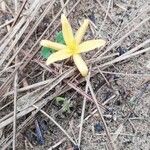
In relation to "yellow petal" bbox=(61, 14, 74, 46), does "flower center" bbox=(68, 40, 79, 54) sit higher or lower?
lower

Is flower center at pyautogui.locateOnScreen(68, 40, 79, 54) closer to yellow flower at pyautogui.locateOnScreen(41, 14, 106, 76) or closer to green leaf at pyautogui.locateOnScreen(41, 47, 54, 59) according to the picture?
yellow flower at pyautogui.locateOnScreen(41, 14, 106, 76)

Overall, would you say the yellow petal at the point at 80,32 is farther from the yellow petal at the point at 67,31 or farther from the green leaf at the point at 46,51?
the green leaf at the point at 46,51

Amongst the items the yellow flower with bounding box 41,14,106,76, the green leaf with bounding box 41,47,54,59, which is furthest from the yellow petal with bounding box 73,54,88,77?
the green leaf with bounding box 41,47,54,59

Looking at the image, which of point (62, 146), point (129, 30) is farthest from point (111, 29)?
point (62, 146)

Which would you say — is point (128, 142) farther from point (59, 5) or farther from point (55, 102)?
point (59, 5)

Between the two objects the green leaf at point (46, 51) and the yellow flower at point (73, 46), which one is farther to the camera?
the green leaf at point (46, 51)

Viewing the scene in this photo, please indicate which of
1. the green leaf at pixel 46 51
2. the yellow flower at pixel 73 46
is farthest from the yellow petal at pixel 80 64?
the green leaf at pixel 46 51

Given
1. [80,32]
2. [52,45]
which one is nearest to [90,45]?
[80,32]

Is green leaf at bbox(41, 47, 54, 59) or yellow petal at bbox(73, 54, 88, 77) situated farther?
green leaf at bbox(41, 47, 54, 59)
